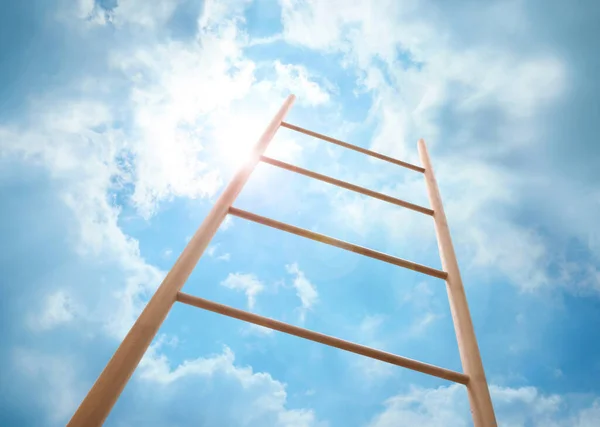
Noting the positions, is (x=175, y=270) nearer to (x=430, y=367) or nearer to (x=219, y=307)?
(x=219, y=307)

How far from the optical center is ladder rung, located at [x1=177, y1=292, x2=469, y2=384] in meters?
1.34

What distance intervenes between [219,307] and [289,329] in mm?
240

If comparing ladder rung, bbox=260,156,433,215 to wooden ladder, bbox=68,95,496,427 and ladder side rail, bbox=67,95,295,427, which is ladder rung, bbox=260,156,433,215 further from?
ladder side rail, bbox=67,95,295,427

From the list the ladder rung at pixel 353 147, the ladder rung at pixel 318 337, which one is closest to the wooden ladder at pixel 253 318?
the ladder rung at pixel 318 337

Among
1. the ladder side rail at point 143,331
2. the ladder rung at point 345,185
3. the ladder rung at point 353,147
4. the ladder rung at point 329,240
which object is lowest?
the ladder side rail at point 143,331

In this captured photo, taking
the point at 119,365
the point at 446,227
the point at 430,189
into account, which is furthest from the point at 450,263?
the point at 119,365

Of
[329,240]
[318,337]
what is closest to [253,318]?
[318,337]

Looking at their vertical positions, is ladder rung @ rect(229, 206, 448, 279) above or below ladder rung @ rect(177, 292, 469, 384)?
above

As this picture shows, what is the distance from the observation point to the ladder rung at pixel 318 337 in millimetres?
1345

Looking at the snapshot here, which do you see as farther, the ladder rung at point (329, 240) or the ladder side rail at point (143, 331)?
the ladder rung at point (329, 240)

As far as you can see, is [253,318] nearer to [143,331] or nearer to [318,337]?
[318,337]

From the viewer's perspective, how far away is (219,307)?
1.35 m

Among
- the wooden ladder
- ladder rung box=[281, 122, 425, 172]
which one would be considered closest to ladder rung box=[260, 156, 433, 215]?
the wooden ladder

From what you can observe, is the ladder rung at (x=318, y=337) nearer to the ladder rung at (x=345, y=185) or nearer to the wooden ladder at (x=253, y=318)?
the wooden ladder at (x=253, y=318)
